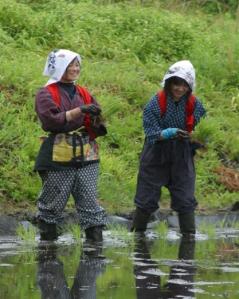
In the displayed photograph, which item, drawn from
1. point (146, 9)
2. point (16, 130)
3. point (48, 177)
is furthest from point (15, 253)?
point (146, 9)

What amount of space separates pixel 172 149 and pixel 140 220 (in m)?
0.80

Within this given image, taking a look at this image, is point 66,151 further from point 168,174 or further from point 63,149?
point 168,174

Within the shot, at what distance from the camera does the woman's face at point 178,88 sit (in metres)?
8.92

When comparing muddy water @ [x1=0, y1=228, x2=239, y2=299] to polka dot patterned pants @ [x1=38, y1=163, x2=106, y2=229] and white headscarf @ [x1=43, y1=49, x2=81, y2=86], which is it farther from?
white headscarf @ [x1=43, y1=49, x2=81, y2=86]

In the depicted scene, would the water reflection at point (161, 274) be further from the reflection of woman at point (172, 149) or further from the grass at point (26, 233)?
the grass at point (26, 233)

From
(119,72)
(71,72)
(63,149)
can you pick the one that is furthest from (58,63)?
(119,72)

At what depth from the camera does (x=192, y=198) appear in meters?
9.20

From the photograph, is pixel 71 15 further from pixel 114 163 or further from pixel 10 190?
pixel 10 190

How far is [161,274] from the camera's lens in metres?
7.04

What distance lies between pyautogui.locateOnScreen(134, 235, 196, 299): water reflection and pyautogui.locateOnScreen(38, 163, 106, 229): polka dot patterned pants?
51 cm

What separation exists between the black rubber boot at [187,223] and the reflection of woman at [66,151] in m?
0.98

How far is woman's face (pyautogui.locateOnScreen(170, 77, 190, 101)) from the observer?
29.3ft

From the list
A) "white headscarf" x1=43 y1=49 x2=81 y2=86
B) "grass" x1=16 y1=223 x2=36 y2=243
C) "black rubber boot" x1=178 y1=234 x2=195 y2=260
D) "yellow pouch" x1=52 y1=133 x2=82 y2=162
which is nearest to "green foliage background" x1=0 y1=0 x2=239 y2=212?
"grass" x1=16 y1=223 x2=36 y2=243

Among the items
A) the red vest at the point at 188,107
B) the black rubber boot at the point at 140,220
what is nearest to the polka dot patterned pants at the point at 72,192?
the black rubber boot at the point at 140,220
